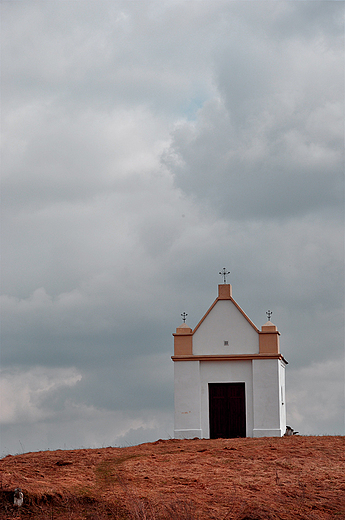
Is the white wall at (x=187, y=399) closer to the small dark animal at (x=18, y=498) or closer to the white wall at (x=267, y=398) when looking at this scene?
the white wall at (x=267, y=398)

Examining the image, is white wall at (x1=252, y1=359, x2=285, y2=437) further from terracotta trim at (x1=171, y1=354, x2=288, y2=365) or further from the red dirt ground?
the red dirt ground

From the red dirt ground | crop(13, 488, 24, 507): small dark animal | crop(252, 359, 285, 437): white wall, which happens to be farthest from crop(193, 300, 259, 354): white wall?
crop(13, 488, 24, 507): small dark animal

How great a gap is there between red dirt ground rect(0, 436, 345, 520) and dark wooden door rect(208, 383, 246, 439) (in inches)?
220

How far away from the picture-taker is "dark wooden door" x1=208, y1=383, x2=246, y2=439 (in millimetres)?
28469

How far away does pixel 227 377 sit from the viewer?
29016 millimetres

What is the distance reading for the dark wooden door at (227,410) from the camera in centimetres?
2847

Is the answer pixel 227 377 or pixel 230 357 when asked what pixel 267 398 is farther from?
pixel 230 357

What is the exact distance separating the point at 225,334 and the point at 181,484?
12.7 meters

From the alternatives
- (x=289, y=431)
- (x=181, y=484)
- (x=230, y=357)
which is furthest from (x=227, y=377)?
(x=181, y=484)

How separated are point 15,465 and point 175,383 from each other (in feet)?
34.1

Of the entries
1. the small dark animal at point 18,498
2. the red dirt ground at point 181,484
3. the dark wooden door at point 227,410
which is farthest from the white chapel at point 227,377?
the small dark animal at point 18,498

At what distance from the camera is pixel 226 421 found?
2853cm

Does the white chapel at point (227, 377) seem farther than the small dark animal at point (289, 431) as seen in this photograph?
No

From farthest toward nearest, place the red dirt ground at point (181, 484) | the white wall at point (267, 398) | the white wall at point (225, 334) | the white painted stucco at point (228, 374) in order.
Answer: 1. the white wall at point (225, 334)
2. the white painted stucco at point (228, 374)
3. the white wall at point (267, 398)
4. the red dirt ground at point (181, 484)
